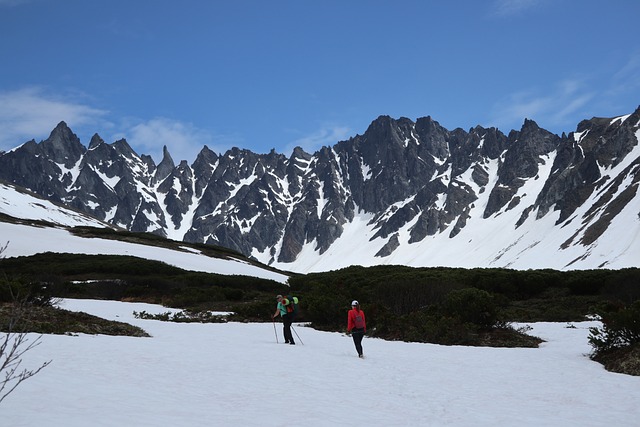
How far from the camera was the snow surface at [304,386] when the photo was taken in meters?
8.49

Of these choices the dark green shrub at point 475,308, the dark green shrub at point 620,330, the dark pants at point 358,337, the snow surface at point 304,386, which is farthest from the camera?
the dark green shrub at point 475,308

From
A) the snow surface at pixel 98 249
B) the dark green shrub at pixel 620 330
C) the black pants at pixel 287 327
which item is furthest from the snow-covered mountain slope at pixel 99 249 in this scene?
the dark green shrub at pixel 620 330

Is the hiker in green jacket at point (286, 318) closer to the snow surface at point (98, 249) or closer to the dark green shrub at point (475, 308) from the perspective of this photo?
the dark green shrub at point (475, 308)

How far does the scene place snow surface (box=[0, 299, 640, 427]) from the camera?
27.9ft

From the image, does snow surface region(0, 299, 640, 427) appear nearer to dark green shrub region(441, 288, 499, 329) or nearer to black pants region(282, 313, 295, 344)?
black pants region(282, 313, 295, 344)

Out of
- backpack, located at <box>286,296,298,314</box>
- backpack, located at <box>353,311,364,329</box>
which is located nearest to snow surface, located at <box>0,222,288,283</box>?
backpack, located at <box>286,296,298,314</box>

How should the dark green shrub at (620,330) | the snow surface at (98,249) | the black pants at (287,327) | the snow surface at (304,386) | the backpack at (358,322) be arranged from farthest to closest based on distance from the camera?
the snow surface at (98,249), the black pants at (287,327), the backpack at (358,322), the dark green shrub at (620,330), the snow surface at (304,386)

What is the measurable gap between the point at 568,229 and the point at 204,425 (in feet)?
496

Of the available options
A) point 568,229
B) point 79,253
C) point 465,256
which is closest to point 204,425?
point 79,253

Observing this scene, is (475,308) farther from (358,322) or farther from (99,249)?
(99,249)

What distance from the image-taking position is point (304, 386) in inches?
455

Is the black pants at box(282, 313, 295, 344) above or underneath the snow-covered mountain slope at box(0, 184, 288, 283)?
underneath

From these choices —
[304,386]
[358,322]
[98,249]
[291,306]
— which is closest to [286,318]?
[291,306]

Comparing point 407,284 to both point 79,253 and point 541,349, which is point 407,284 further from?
point 79,253
